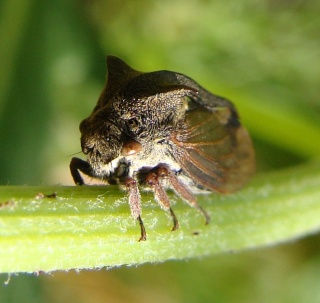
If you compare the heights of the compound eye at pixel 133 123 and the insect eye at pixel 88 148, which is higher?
the compound eye at pixel 133 123

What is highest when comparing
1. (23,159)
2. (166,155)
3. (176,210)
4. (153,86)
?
(153,86)

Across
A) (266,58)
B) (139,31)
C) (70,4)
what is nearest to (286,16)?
(266,58)

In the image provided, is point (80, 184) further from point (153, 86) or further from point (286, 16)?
point (286, 16)

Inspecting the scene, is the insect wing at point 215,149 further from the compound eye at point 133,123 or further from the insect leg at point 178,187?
the compound eye at point 133,123

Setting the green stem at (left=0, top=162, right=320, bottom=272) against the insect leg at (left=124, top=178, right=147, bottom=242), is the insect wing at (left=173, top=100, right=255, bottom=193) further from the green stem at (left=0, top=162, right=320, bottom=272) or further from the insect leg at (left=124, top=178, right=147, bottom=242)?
the insect leg at (left=124, top=178, right=147, bottom=242)

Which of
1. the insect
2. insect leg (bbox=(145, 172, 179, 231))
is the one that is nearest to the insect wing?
the insect

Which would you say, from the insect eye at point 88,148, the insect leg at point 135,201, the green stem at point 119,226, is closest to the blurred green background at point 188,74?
the green stem at point 119,226
